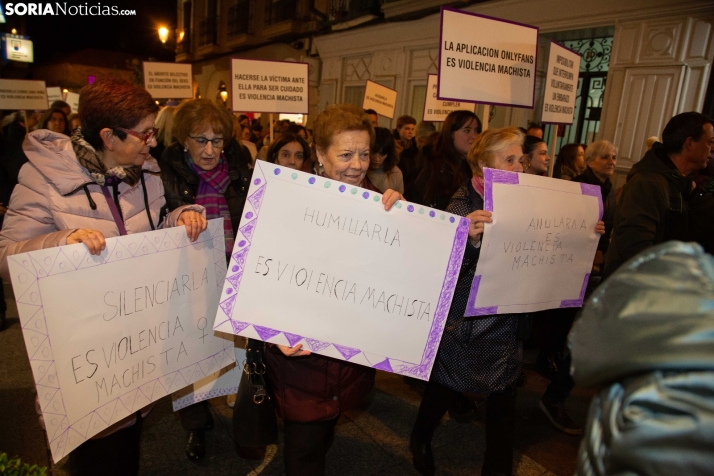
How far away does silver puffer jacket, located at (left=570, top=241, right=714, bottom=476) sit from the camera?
0.51 metres

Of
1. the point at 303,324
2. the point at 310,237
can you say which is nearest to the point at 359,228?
the point at 310,237

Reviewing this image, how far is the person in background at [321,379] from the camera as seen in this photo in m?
1.81

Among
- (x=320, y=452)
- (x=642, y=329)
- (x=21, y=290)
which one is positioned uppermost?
(x=642, y=329)

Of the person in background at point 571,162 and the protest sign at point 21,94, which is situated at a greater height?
the protest sign at point 21,94

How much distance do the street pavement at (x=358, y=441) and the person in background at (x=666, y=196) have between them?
1.24 meters

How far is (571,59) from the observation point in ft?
12.9

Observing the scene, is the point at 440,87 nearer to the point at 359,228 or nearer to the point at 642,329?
the point at 359,228

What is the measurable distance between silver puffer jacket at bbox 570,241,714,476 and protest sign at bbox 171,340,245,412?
1.88 metres

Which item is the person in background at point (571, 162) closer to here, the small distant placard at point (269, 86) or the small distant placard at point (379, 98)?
the small distant placard at point (269, 86)

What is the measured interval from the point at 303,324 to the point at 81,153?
101 centimetres

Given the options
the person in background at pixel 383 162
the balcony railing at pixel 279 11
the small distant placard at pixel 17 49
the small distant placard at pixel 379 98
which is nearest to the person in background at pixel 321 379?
the person in background at pixel 383 162

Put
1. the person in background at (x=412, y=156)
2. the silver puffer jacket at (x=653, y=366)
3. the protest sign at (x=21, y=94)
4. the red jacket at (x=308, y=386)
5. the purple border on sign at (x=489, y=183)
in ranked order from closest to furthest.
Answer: the silver puffer jacket at (x=653, y=366), the red jacket at (x=308, y=386), the purple border on sign at (x=489, y=183), the person in background at (x=412, y=156), the protest sign at (x=21, y=94)

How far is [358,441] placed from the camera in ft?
9.36

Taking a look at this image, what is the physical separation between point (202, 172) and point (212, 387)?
113 centimetres
